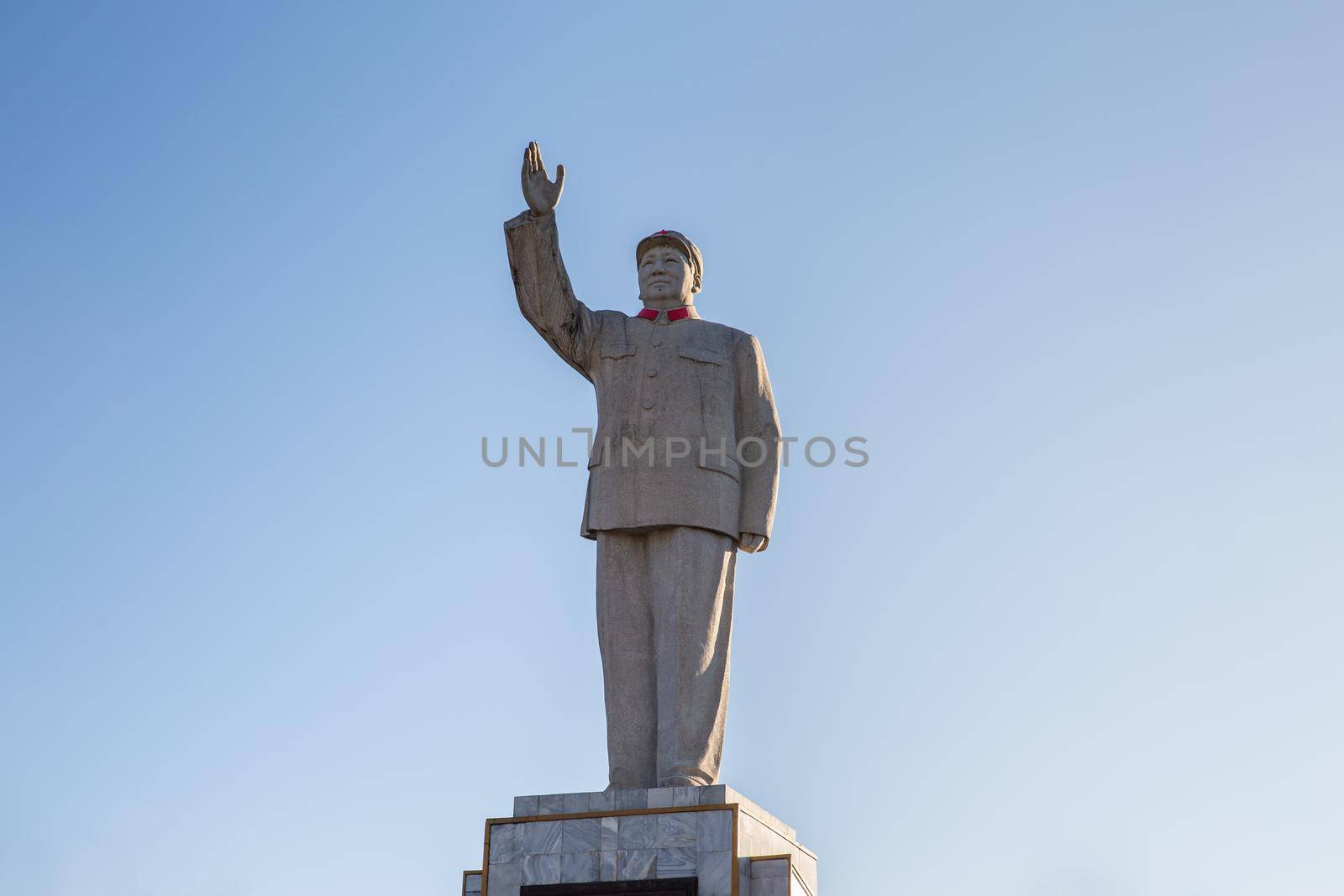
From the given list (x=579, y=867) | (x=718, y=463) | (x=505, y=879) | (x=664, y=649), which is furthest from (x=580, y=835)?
(x=718, y=463)

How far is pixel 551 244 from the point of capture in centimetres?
1265

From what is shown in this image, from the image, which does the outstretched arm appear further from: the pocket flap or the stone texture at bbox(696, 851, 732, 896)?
the stone texture at bbox(696, 851, 732, 896)

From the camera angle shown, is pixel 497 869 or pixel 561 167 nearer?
pixel 497 869

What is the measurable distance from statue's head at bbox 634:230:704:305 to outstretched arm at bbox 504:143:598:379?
0.65 meters

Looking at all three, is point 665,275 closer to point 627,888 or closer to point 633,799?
point 633,799

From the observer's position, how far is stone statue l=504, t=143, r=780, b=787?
11914 mm

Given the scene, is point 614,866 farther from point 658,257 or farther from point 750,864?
point 658,257

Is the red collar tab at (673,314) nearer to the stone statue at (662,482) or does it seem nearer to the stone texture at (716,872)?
the stone statue at (662,482)

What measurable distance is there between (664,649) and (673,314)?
2817mm

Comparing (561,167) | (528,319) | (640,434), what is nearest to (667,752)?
(640,434)

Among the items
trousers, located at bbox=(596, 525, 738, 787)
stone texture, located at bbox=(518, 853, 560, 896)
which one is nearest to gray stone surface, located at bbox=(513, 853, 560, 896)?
stone texture, located at bbox=(518, 853, 560, 896)

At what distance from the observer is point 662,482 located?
12266mm

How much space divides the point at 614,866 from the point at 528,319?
4.38m

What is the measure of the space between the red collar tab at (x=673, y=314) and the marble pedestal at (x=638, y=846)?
3.90m
